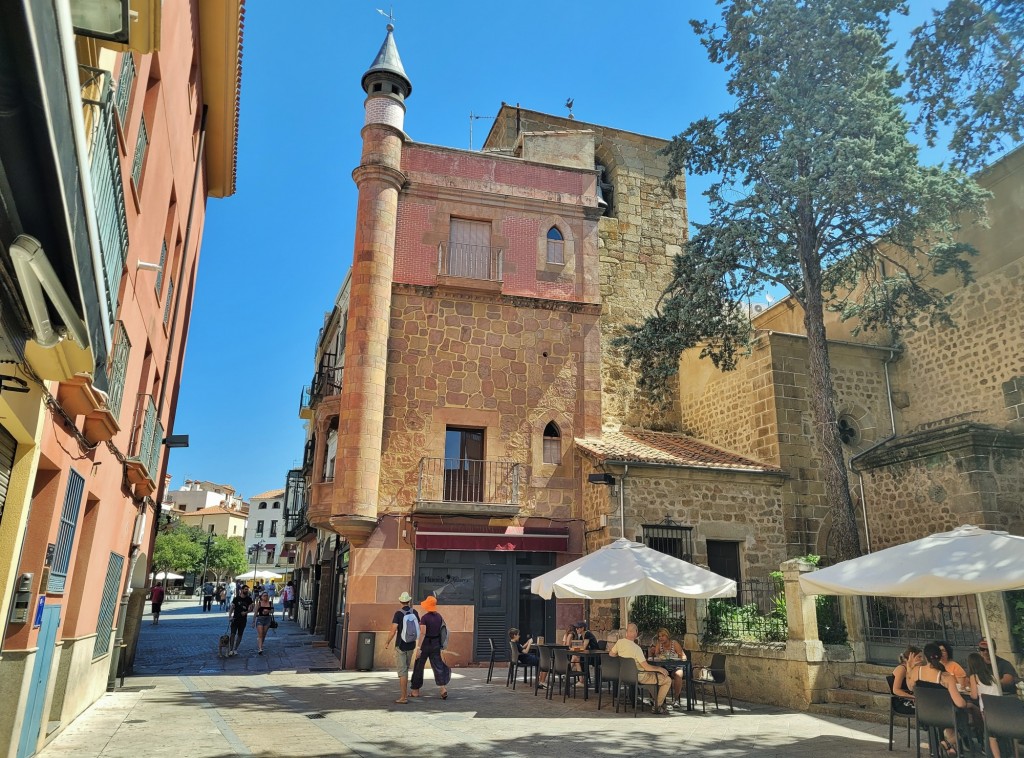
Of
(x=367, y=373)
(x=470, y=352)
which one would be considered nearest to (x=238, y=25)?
(x=367, y=373)

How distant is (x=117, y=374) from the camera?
9133 mm

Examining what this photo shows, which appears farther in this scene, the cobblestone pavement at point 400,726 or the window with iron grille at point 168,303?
the window with iron grille at point 168,303

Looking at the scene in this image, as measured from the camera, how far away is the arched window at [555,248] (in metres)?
19.6

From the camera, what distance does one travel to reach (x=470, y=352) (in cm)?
1830

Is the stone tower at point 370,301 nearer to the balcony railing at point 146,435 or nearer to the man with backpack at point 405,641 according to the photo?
the balcony railing at point 146,435

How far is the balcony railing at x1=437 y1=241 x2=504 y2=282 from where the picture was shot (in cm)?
1864

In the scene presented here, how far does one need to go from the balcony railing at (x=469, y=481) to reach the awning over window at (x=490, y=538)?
0.63 meters

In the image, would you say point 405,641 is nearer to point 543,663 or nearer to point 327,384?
point 543,663

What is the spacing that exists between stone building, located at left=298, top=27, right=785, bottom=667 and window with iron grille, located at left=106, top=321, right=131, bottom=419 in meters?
7.00

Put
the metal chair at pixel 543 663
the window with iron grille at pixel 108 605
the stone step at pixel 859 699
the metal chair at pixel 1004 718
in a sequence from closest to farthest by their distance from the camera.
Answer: the metal chair at pixel 1004 718 < the stone step at pixel 859 699 < the window with iron grille at pixel 108 605 < the metal chair at pixel 543 663

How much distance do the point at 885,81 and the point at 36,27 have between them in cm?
1613

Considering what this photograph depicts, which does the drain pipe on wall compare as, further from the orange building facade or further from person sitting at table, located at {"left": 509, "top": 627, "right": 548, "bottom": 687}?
the orange building facade

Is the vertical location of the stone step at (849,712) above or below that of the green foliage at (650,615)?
below

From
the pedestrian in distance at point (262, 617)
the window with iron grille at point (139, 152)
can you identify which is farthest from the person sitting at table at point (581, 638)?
the pedestrian in distance at point (262, 617)
